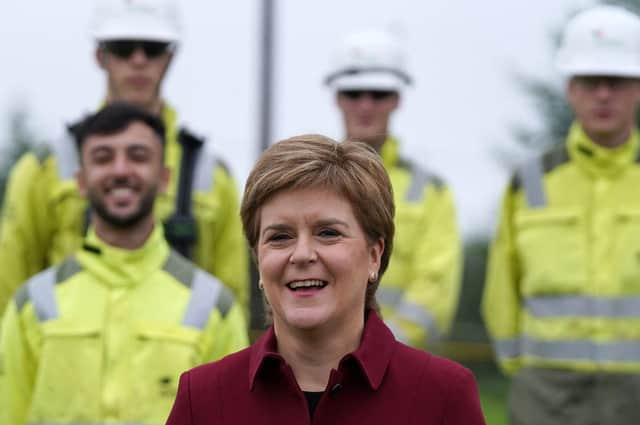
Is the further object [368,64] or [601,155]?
[368,64]

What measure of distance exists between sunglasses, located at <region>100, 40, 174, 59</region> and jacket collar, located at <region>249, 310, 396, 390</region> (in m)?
3.76

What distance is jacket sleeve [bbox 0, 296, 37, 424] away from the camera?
6086mm

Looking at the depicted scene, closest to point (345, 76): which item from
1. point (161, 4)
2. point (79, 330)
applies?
point (161, 4)

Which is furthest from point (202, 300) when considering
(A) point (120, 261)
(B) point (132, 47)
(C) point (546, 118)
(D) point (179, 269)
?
(C) point (546, 118)

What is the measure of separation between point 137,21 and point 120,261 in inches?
76.4

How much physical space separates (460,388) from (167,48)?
410 cm

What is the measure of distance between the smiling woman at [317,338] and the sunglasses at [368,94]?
4.65m

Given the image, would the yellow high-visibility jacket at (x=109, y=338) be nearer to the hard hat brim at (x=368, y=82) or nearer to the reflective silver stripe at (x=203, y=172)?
the reflective silver stripe at (x=203, y=172)

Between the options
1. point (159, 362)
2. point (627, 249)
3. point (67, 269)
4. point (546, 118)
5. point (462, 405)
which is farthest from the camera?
point (546, 118)

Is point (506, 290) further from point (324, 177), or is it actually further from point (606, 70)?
point (324, 177)

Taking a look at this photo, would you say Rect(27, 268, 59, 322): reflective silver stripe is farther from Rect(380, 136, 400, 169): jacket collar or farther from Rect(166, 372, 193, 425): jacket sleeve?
Rect(380, 136, 400, 169): jacket collar

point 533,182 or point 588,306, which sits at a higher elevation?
point 533,182

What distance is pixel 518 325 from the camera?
27.0 feet

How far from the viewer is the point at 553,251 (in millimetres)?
7832
